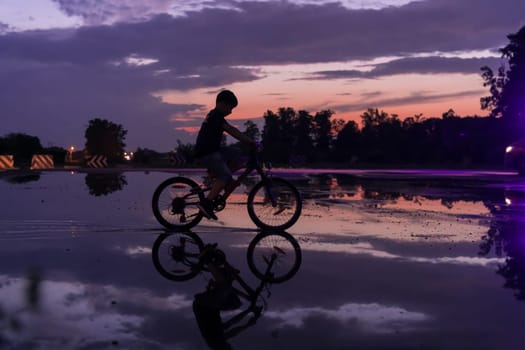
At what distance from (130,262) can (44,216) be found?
4.96 meters

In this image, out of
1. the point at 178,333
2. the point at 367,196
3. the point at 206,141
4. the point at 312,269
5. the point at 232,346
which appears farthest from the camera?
the point at 367,196

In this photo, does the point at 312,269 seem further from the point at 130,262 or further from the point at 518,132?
the point at 518,132

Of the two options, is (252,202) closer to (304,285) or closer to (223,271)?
(223,271)

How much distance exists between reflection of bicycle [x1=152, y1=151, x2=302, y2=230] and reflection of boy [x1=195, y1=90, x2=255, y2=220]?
0.22m

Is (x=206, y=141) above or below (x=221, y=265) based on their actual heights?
above

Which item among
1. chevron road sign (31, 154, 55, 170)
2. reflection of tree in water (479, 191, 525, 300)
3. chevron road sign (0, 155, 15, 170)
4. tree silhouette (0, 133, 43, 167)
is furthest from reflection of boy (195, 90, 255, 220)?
tree silhouette (0, 133, 43, 167)

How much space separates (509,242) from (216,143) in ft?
14.8

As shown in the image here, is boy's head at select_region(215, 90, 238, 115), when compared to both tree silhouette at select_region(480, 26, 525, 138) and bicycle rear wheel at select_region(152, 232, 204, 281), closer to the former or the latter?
bicycle rear wheel at select_region(152, 232, 204, 281)

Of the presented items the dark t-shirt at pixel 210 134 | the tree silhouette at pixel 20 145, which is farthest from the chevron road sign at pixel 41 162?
the dark t-shirt at pixel 210 134

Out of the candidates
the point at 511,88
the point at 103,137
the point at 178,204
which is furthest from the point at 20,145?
the point at 178,204

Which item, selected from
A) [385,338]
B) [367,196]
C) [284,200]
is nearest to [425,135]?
[367,196]

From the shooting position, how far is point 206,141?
954cm

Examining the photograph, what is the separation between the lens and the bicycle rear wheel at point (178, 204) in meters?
9.91

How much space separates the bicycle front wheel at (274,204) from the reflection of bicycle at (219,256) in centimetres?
72
